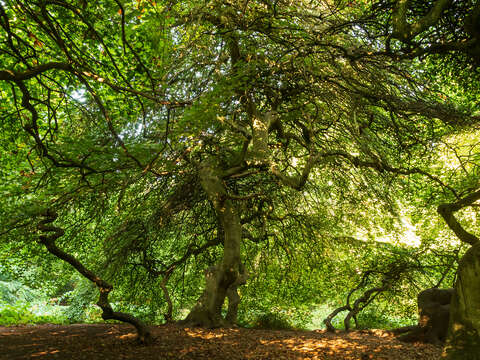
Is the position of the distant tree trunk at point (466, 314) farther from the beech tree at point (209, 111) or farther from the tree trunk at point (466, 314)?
the beech tree at point (209, 111)

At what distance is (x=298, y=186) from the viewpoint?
5.54 meters

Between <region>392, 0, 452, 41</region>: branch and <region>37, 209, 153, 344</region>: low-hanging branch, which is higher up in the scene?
<region>392, 0, 452, 41</region>: branch

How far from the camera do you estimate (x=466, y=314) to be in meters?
3.47

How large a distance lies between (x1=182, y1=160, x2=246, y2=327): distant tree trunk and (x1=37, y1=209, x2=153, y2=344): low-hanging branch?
1636 millimetres

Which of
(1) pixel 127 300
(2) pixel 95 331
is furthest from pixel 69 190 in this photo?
(1) pixel 127 300

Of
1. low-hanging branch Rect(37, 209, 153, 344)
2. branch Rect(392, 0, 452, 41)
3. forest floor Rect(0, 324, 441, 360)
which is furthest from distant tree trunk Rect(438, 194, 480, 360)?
low-hanging branch Rect(37, 209, 153, 344)

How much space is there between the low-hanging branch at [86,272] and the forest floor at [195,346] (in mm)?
293

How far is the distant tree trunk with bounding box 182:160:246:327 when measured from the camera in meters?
6.55

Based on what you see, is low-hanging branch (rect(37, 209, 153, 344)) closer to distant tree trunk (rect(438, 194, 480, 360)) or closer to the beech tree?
the beech tree

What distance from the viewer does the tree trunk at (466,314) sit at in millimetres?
3348

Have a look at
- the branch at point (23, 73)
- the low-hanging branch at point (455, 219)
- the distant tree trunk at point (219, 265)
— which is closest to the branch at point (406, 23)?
the low-hanging branch at point (455, 219)

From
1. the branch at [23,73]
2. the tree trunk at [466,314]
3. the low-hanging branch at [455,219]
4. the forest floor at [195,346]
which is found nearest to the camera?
the branch at [23,73]

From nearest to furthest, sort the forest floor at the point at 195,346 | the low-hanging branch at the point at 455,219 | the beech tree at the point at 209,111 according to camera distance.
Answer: the low-hanging branch at the point at 455,219, the forest floor at the point at 195,346, the beech tree at the point at 209,111

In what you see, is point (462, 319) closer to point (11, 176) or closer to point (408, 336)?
point (408, 336)
